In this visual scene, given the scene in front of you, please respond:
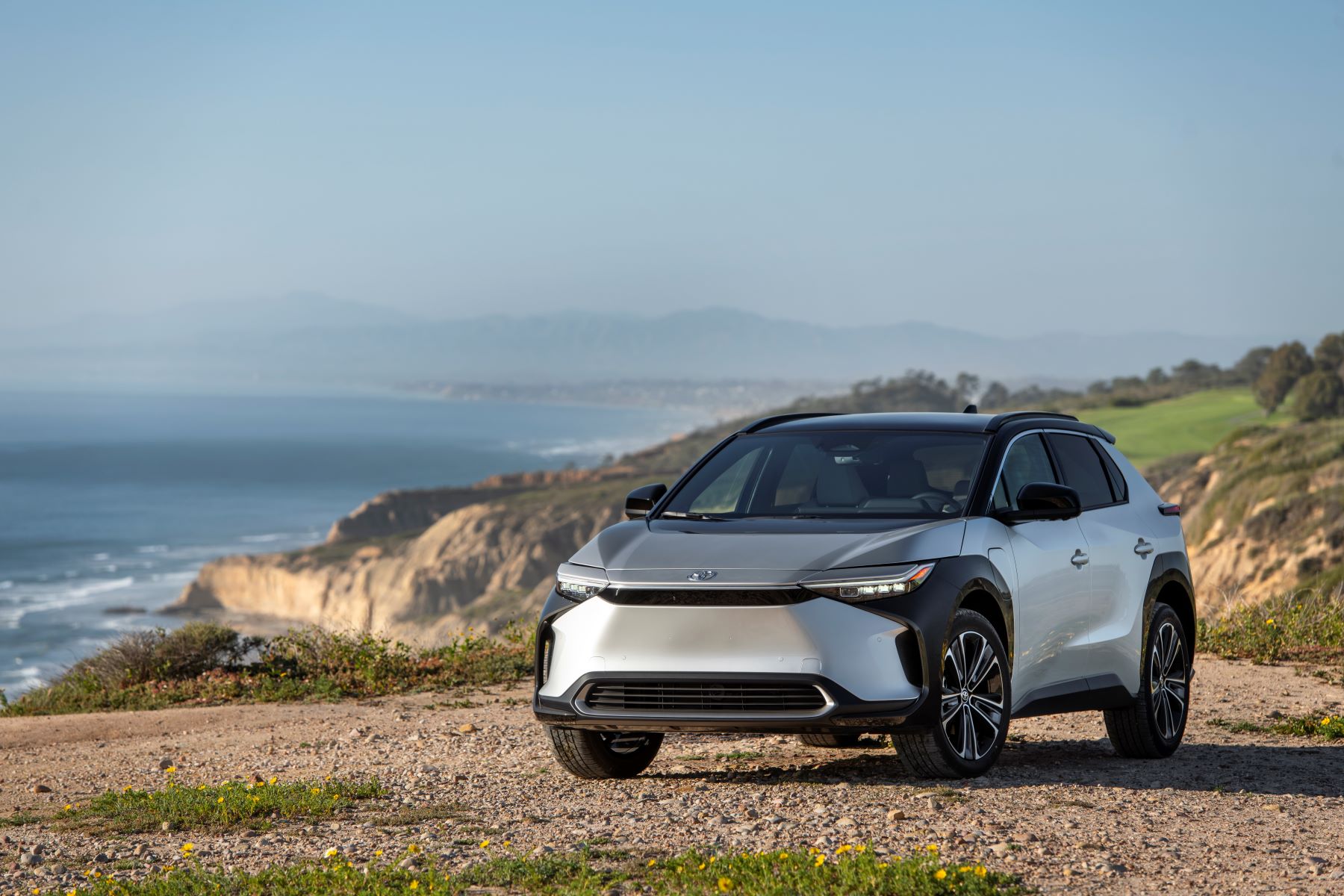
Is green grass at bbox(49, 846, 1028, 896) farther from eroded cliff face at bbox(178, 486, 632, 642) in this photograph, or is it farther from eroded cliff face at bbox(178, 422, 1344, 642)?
eroded cliff face at bbox(178, 486, 632, 642)

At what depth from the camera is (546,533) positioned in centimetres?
8144

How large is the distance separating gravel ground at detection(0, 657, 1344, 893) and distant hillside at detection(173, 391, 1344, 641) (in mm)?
21982

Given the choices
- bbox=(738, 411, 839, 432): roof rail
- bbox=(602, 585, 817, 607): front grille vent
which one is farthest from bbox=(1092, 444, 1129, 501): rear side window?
bbox=(602, 585, 817, 607): front grille vent

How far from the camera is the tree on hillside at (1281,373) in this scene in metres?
70.3

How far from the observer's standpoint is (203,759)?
31.7ft

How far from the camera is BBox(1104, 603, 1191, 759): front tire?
27.7ft

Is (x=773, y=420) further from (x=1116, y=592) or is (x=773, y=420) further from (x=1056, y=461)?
(x=1116, y=592)

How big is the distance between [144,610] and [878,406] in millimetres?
65345

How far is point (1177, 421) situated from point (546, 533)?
33.7 meters

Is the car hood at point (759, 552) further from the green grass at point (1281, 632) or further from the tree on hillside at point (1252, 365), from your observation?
the tree on hillside at point (1252, 365)

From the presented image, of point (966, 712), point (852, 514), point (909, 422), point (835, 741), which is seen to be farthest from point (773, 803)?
point (909, 422)

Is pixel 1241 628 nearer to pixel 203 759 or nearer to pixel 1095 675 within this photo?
pixel 1095 675

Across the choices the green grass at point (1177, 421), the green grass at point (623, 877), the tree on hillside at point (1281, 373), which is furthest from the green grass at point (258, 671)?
the tree on hillside at point (1281, 373)

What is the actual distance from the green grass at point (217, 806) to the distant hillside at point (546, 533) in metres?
24.1
